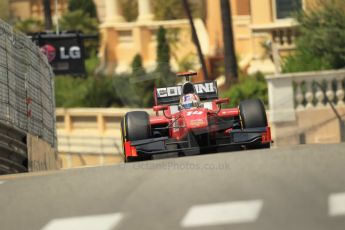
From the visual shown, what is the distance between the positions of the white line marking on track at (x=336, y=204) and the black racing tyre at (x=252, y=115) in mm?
6137

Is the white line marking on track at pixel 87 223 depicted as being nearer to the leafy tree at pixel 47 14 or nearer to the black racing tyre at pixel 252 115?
the black racing tyre at pixel 252 115

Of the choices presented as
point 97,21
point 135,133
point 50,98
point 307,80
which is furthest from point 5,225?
point 97,21

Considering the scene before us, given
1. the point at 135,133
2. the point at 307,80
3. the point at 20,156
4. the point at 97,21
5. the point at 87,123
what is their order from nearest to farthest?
the point at 135,133 → the point at 20,156 → the point at 307,80 → the point at 87,123 → the point at 97,21

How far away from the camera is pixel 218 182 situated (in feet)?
38.8

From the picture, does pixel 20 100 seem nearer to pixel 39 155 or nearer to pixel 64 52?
pixel 39 155

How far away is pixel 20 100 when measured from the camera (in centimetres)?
1920

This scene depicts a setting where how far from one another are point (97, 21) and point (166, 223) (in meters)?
37.5

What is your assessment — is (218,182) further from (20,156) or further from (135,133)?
(20,156)

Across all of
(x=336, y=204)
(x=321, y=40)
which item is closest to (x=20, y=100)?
(x=336, y=204)

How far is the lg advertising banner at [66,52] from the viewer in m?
38.7

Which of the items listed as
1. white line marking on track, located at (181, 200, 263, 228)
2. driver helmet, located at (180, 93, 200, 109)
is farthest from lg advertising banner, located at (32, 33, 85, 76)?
white line marking on track, located at (181, 200, 263, 228)

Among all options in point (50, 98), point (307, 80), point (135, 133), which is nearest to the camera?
point (135, 133)

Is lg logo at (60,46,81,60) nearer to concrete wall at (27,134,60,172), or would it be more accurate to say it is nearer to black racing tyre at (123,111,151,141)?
concrete wall at (27,134,60,172)

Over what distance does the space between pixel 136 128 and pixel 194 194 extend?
5.78m
